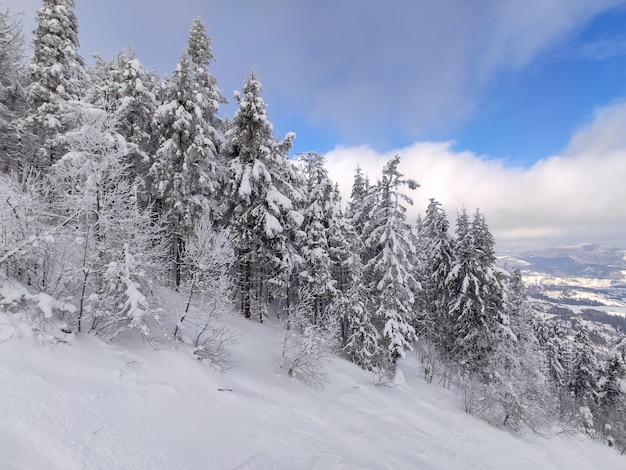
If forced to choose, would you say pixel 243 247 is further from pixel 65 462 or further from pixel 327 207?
pixel 65 462

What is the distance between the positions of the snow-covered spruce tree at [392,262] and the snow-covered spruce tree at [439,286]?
6691 mm

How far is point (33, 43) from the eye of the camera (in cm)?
1794

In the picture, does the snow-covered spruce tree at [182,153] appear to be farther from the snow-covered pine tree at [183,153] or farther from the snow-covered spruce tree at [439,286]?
the snow-covered spruce tree at [439,286]

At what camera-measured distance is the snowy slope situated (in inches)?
236

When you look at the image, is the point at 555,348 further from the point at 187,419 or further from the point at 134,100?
the point at 134,100

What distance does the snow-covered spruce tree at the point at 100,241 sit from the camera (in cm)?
977

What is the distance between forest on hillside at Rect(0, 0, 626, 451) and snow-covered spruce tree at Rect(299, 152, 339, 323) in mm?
103

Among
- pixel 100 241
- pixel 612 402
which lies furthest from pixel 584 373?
pixel 100 241

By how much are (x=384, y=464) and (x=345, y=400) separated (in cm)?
593

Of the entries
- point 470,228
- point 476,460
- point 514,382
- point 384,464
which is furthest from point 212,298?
point 470,228

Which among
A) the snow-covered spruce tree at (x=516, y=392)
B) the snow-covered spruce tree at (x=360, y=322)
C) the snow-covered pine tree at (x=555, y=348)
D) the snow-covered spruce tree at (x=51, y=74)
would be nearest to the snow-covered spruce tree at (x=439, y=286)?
the snow-covered spruce tree at (x=516, y=392)

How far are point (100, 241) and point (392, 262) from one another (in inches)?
666

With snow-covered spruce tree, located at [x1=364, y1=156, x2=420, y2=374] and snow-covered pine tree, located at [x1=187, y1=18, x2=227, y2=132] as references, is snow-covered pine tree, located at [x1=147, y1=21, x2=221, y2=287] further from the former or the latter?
snow-covered spruce tree, located at [x1=364, y1=156, x2=420, y2=374]

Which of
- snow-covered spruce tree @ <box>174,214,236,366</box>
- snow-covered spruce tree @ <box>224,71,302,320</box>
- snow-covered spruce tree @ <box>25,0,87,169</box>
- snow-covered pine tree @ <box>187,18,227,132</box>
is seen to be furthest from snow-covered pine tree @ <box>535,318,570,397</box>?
snow-covered spruce tree @ <box>25,0,87,169</box>
